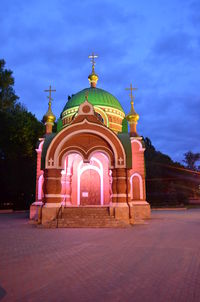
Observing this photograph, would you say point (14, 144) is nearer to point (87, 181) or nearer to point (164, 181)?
point (87, 181)

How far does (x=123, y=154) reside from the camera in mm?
15406

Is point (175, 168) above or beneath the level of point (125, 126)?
beneath

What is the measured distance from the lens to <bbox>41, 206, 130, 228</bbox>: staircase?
13.1 metres

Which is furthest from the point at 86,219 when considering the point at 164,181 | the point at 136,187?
the point at 164,181

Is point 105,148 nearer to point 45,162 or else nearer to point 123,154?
point 123,154

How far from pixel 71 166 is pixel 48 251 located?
11.6m

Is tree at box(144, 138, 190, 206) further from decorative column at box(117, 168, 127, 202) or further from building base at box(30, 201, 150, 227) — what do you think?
building base at box(30, 201, 150, 227)

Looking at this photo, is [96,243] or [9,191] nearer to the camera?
[96,243]

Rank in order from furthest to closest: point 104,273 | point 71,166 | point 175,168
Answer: point 175,168
point 71,166
point 104,273

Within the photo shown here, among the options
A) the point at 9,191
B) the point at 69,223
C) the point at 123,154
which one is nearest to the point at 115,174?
the point at 123,154

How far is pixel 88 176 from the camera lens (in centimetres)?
1889

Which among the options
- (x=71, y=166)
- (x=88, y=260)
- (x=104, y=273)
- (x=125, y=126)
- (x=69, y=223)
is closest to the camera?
(x=104, y=273)

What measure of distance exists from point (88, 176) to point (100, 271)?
44.9 ft

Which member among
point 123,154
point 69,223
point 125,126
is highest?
point 125,126
